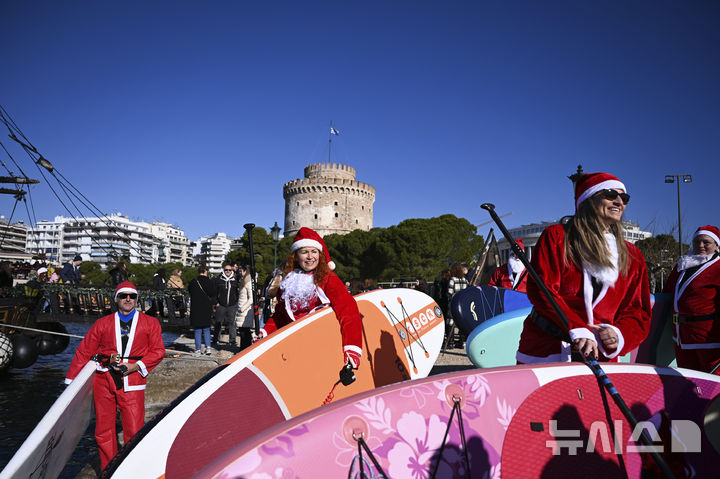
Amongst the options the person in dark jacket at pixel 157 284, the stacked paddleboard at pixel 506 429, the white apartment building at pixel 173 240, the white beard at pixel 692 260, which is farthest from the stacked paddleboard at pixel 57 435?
the white apartment building at pixel 173 240

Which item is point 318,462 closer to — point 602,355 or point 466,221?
point 602,355

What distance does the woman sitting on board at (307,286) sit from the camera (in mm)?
3482

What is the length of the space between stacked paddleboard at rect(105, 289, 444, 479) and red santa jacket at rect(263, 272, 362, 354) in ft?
0.56

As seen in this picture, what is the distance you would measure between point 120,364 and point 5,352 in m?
6.36

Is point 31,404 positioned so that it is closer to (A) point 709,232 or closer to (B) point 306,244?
(B) point 306,244

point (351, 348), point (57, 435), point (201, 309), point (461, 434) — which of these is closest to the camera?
point (461, 434)

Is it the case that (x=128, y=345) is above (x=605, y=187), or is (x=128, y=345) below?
below

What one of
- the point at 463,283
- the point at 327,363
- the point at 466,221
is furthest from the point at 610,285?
the point at 466,221

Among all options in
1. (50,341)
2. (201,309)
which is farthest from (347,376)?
(50,341)

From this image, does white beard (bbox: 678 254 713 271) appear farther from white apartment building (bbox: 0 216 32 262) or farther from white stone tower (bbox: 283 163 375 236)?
white stone tower (bbox: 283 163 375 236)

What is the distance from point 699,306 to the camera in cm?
344

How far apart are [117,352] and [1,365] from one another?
6.21 meters

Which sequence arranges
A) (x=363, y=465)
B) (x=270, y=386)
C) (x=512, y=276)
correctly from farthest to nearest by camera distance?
(x=512, y=276), (x=270, y=386), (x=363, y=465)

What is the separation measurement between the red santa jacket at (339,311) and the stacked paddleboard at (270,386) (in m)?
0.17
